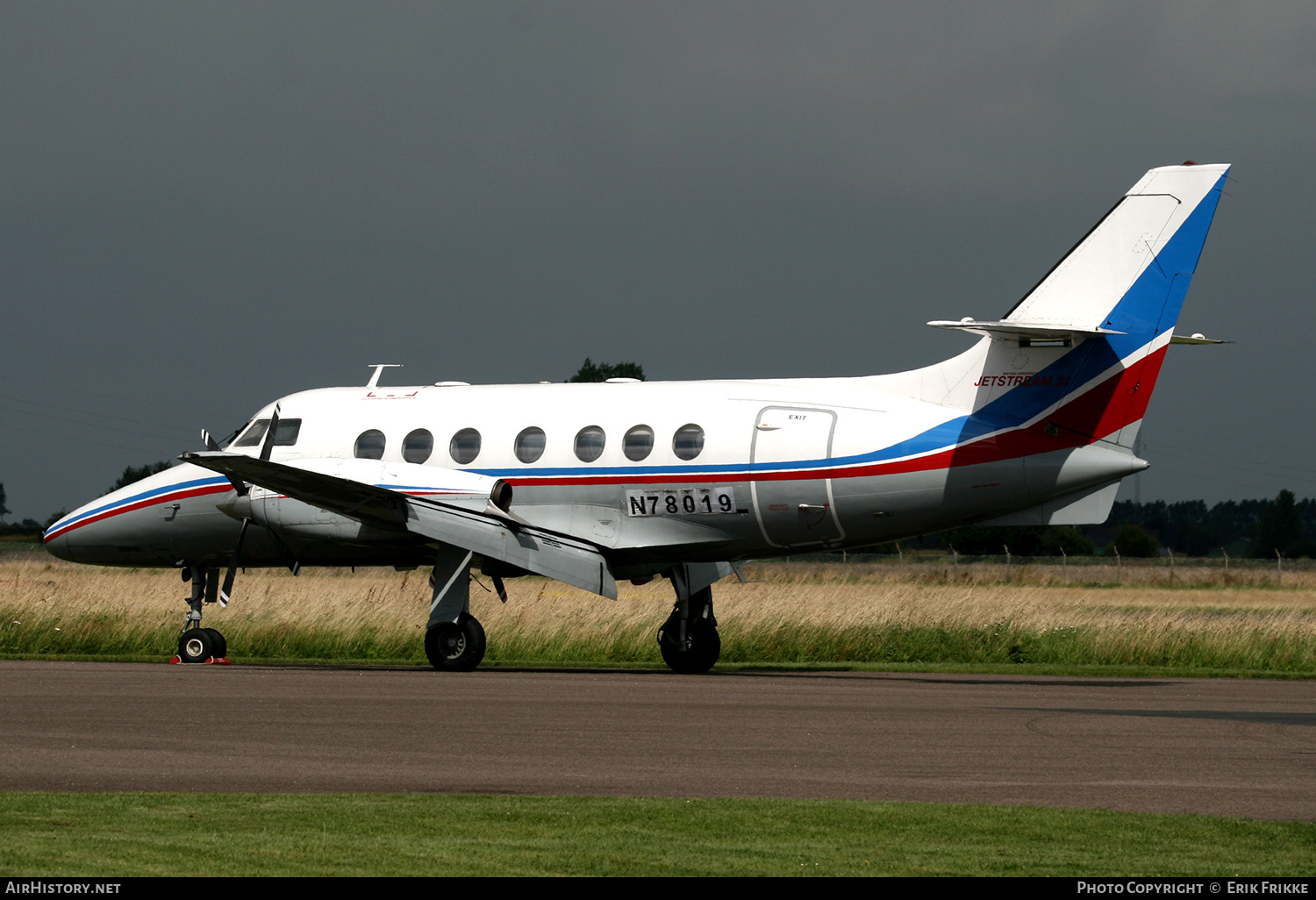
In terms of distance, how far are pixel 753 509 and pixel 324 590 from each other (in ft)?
52.6

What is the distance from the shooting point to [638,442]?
23.1m

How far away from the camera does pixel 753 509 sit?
73.6 feet

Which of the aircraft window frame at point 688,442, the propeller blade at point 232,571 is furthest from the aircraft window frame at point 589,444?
the propeller blade at point 232,571

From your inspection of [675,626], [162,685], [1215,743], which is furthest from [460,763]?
[675,626]

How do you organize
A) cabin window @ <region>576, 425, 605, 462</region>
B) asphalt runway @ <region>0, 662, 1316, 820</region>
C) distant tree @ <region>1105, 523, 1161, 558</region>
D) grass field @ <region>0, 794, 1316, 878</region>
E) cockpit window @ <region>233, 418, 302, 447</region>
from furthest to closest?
distant tree @ <region>1105, 523, 1161, 558</region> → cockpit window @ <region>233, 418, 302, 447</region> → cabin window @ <region>576, 425, 605, 462</region> → asphalt runway @ <region>0, 662, 1316, 820</region> → grass field @ <region>0, 794, 1316, 878</region>

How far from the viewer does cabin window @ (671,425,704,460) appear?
2273cm

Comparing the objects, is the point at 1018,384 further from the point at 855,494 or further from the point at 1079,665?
the point at 1079,665

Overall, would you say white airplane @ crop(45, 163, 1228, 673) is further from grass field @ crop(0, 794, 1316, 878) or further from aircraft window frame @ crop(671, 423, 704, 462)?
grass field @ crop(0, 794, 1316, 878)

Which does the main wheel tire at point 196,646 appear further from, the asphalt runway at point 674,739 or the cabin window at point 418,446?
the cabin window at point 418,446

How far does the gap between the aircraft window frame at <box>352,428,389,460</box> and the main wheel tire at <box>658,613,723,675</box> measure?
5126mm

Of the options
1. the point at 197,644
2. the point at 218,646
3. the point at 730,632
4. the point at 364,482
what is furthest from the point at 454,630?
the point at 730,632

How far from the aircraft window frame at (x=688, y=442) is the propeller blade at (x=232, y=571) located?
6.64m

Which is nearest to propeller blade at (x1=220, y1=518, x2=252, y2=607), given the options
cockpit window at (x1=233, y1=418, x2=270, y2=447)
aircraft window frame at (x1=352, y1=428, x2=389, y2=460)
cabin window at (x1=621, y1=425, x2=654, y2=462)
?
cockpit window at (x1=233, y1=418, x2=270, y2=447)

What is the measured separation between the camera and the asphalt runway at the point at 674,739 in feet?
36.4
